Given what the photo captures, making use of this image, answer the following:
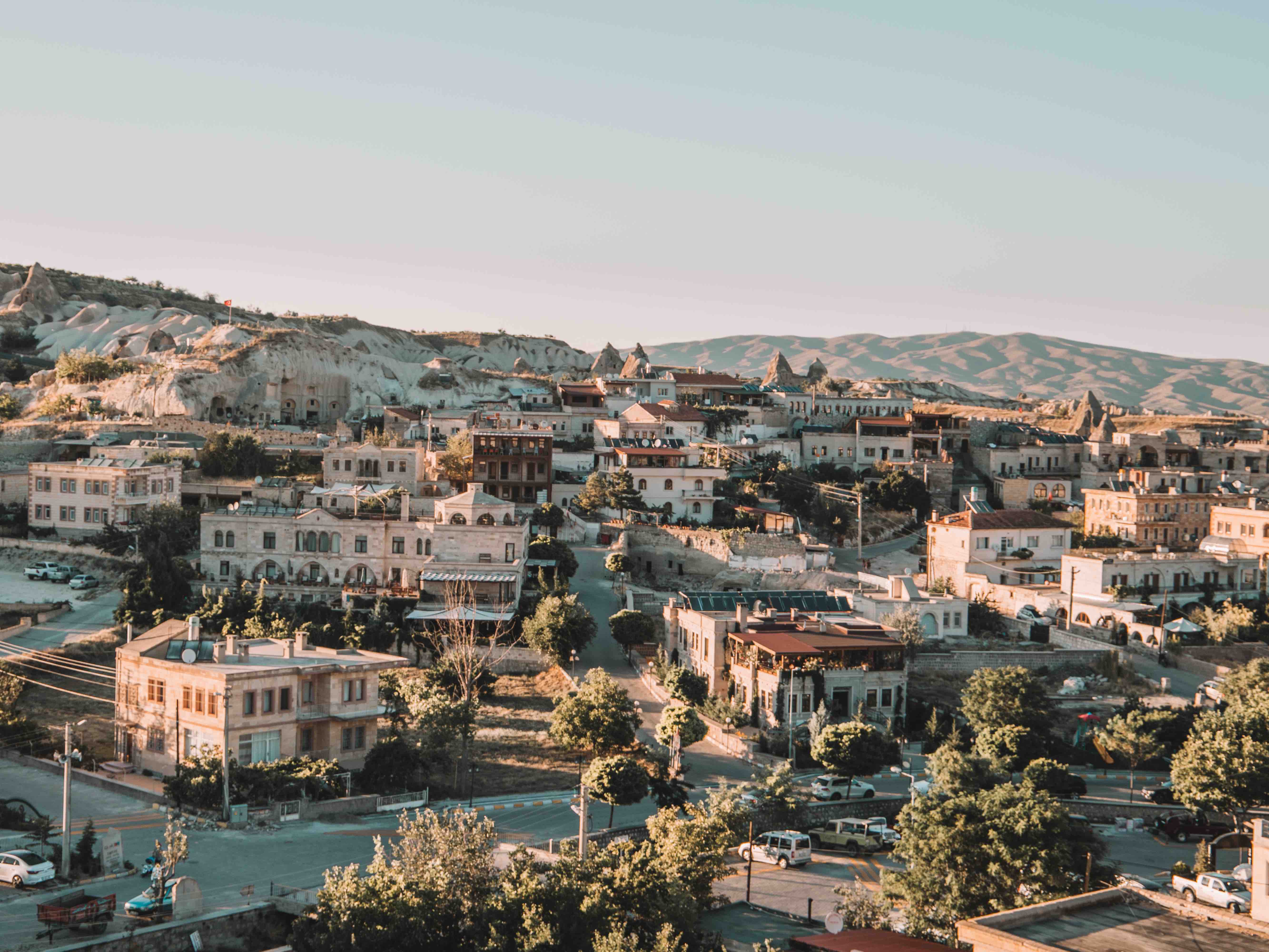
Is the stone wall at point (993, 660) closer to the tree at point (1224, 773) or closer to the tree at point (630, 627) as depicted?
the tree at point (630, 627)

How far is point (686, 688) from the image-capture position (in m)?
43.0

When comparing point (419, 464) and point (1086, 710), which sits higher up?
point (419, 464)

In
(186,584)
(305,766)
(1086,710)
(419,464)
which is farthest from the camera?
(419,464)

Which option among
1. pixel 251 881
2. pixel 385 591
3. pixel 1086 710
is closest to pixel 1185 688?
pixel 1086 710

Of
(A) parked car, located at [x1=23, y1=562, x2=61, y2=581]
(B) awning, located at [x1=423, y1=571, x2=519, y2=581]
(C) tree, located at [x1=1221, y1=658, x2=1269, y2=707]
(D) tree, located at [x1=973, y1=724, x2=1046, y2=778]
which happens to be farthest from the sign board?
(C) tree, located at [x1=1221, y1=658, x2=1269, y2=707]

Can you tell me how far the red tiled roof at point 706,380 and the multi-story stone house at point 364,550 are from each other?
39.4m

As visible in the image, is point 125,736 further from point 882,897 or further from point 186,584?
point 882,897

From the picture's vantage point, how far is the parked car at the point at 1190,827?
115 feet

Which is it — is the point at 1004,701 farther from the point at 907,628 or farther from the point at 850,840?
the point at 850,840

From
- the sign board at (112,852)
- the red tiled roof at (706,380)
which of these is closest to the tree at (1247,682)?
the sign board at (112,852)

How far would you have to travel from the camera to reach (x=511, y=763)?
38.1 metres

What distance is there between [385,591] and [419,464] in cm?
1522

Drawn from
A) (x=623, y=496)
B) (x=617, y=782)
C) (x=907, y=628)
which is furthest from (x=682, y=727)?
(x=623, y=496)

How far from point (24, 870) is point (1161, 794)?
28.7 m
